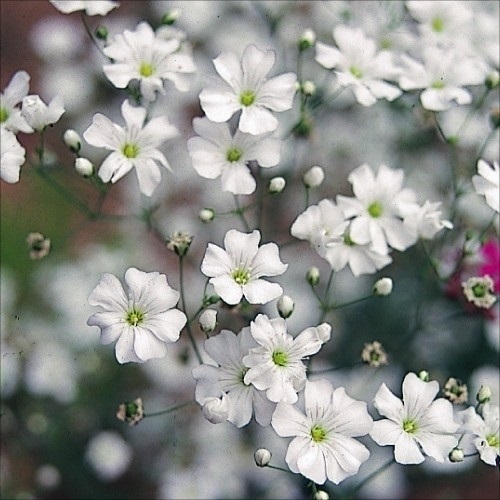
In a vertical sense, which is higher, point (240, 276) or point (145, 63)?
point (145, 63)

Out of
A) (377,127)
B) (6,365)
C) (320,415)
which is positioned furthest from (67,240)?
(320,415)

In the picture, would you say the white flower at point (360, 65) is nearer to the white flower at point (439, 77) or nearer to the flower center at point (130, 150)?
the white flower at point (439, 77)

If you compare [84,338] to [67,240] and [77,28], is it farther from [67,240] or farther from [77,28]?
[77,28]

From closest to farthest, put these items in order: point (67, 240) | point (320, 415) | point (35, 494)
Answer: point (320, 415)
point (35, 494)
point (67, 240)

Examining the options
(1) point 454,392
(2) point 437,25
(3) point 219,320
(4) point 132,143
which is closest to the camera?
(1) point 454,392

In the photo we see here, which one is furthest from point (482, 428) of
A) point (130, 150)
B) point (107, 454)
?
point (107, 454)

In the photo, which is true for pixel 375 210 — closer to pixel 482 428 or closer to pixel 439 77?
pixel 439 77

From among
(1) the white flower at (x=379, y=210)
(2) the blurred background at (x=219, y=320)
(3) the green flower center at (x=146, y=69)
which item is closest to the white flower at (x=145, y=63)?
(3) the green flower center at (x=146, y=69)
